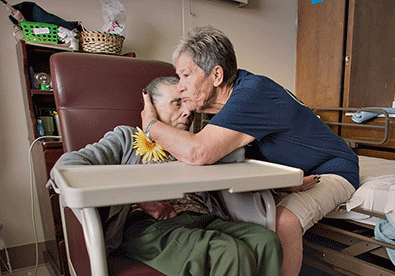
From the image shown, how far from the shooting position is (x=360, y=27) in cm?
261

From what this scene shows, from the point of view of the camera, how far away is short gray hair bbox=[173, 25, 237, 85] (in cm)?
110

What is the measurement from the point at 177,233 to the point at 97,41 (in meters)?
1.38

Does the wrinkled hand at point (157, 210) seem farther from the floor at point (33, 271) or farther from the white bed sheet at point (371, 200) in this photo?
the floor at point (33, 271)

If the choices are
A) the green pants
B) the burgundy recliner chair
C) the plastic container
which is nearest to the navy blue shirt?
the green pants

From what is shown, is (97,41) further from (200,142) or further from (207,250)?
(207,250)

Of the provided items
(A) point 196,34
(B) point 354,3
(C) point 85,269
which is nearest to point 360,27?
(B) point 354,3

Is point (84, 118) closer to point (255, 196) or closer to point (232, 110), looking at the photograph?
point (232, 110)

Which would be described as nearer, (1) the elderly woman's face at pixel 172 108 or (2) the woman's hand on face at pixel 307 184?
(2) the woman's hand on face at pixel 307 184

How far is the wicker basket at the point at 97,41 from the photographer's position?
168 cm

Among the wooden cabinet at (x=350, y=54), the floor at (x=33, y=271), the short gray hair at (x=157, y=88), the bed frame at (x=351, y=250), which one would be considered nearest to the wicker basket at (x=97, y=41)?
the short gray hair at (x=157, y=88)

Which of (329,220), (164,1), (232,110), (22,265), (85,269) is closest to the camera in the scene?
(85,269)

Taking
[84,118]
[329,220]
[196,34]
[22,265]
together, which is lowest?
[22,265]

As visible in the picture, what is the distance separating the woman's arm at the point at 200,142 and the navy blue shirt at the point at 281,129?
0.10 ft

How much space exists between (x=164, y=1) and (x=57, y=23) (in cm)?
102
